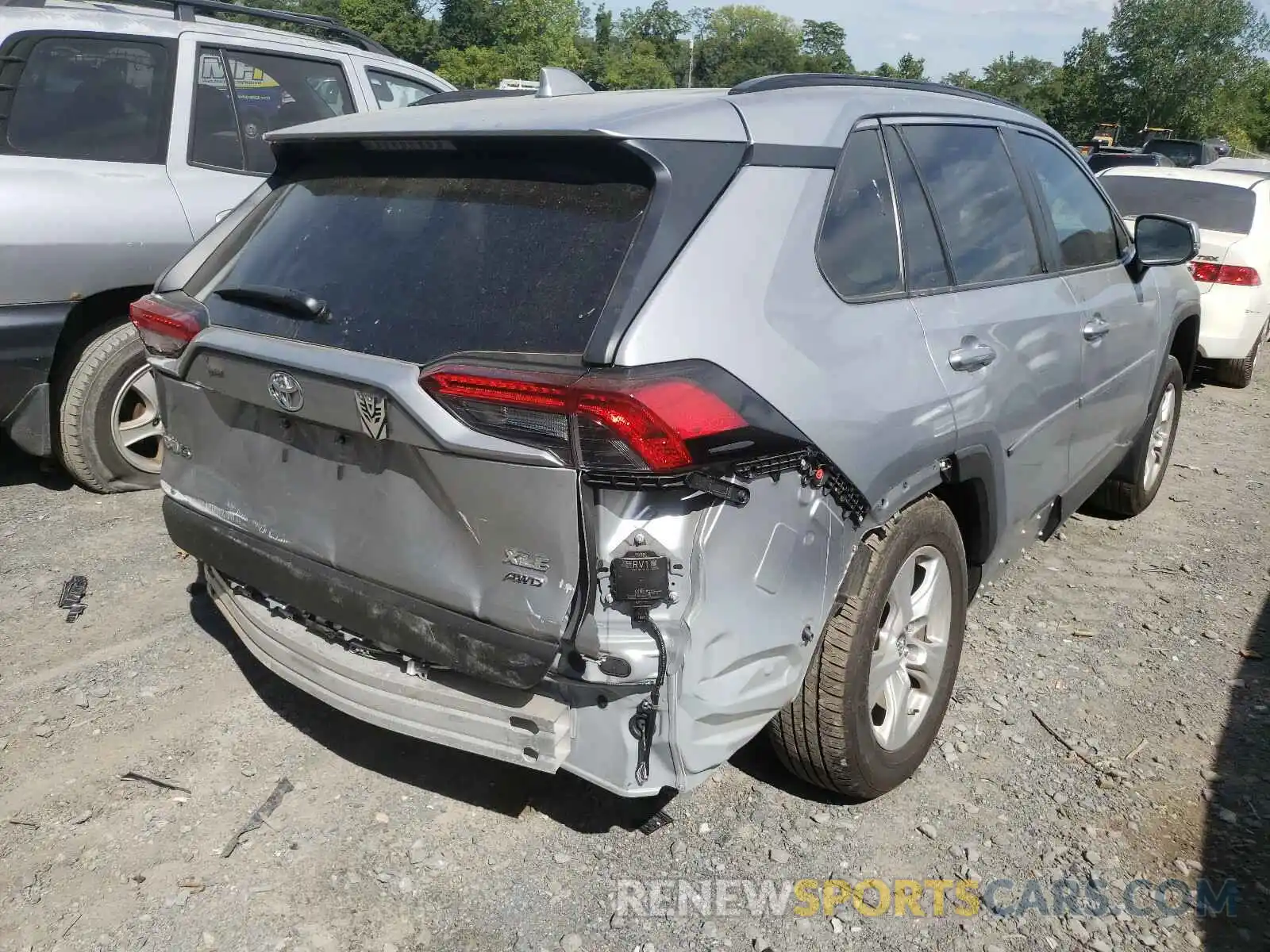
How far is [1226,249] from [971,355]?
6.05 metres

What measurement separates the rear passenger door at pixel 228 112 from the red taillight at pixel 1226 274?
6173 mm

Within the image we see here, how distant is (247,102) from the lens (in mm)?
5219

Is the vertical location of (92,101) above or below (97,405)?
above

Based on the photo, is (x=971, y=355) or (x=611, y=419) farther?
(x=971, y=355)

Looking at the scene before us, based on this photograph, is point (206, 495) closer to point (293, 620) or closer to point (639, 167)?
point (293, 620)

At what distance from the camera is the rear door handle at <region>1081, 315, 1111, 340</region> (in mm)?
3615

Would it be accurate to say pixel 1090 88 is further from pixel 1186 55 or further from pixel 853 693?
pixel 853 693

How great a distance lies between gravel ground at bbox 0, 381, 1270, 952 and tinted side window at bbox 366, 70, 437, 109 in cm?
325

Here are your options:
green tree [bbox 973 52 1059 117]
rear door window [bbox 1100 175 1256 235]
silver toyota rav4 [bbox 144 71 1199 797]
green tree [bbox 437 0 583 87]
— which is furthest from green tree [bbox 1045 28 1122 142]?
silver toyota rav4 [bbox 144 71 1199 797]

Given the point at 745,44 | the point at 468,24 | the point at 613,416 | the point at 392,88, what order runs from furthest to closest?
the point at 745,44, the point at 468,24, the point at 392,88, the point at 613,416

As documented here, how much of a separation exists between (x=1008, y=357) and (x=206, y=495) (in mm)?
2277

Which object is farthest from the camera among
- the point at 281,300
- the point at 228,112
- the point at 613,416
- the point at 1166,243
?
the point at 228,112

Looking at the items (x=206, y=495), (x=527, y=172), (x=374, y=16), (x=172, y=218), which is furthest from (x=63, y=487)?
(x=374, y=16)

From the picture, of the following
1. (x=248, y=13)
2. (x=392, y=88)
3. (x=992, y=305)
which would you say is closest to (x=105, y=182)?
(x=248, y=13)
